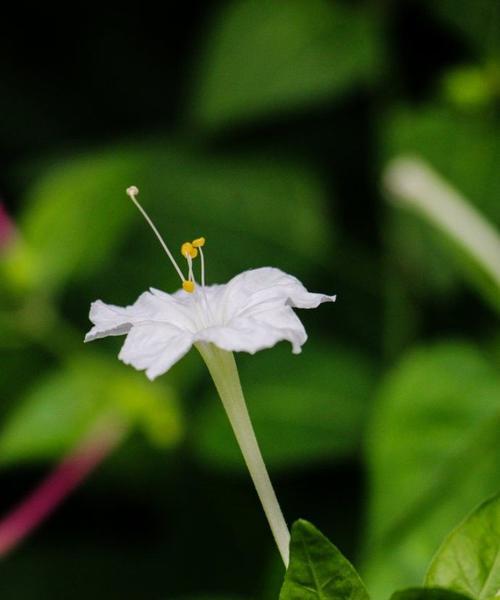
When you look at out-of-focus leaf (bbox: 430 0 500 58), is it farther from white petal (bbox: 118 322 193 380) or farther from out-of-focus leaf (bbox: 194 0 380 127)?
white petal (bbox: 118 322 193 380)

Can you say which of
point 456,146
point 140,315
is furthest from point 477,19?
point 140,315

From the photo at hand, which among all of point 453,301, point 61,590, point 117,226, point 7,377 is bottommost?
point 61,590

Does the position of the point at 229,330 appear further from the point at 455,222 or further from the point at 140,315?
the point at 455,222

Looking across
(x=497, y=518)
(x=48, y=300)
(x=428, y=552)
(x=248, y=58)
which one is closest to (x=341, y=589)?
(x=497, y=518)

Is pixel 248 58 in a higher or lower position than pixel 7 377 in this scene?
higher

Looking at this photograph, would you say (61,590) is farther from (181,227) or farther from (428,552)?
(428,552)

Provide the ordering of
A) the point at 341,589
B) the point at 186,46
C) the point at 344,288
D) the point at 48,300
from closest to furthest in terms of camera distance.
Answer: the point at 341,589 → the point at 48,300 → the point at 344,288 → the point at 186,46
